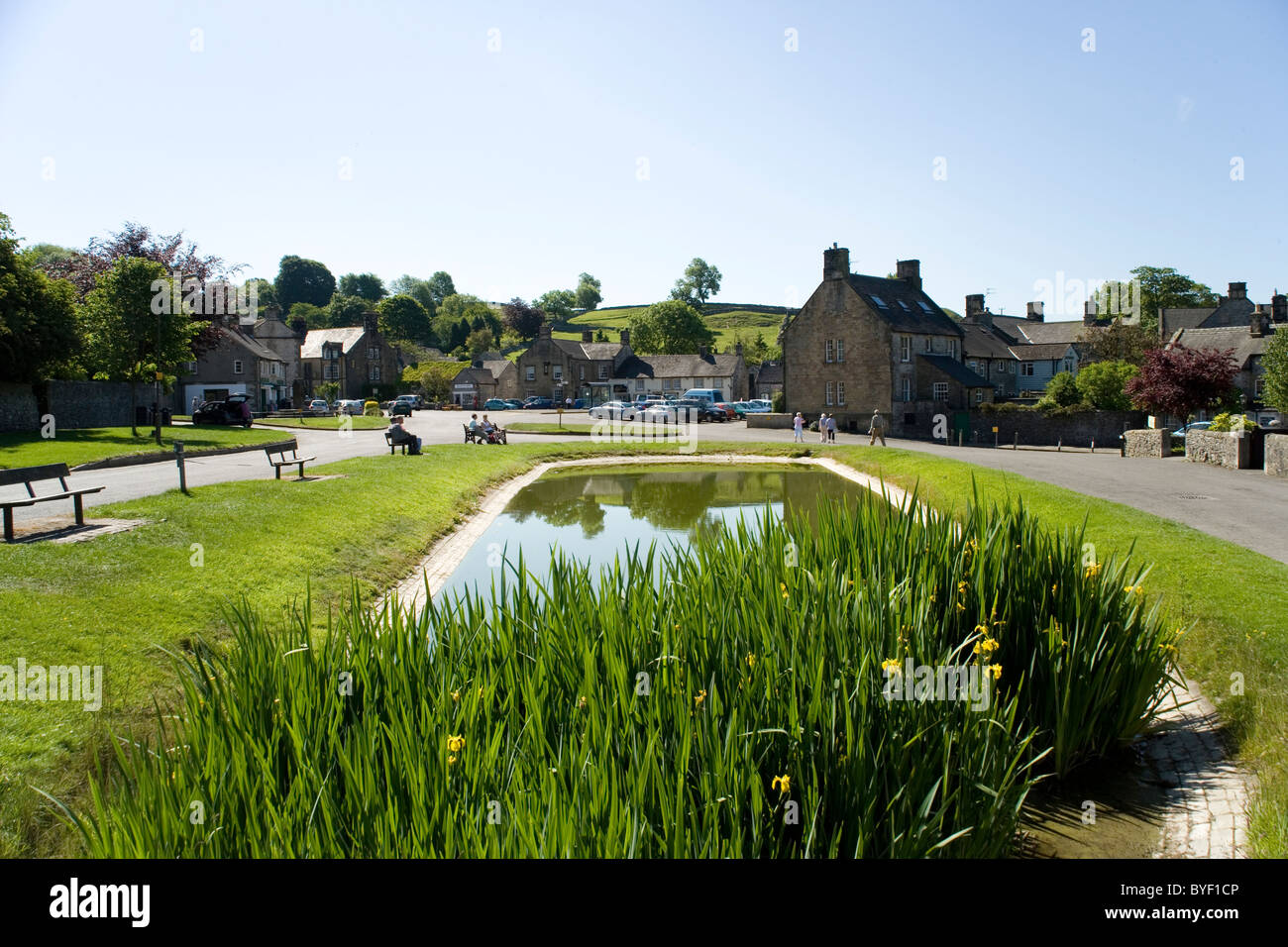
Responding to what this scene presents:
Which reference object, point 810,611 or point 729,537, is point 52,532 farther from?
point 810,611

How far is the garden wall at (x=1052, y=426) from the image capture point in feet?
186

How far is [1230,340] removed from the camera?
253ft

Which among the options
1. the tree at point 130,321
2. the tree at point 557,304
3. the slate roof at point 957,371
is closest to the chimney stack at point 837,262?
the slate roof at point 957,371

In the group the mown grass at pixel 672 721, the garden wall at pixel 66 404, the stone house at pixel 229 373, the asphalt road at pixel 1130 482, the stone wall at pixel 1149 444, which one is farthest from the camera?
the stone house at pixel 229 373

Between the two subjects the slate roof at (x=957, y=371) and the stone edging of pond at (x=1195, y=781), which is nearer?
the stone edging of pond at (x=1195, y=781)

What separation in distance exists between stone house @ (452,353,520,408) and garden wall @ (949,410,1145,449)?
63917mm

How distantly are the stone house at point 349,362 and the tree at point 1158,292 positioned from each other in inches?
3438

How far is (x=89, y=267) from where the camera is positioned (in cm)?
5244

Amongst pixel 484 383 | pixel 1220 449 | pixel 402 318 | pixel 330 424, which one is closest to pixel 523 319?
pixel 402 318

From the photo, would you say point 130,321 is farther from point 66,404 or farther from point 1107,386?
point 1107,386

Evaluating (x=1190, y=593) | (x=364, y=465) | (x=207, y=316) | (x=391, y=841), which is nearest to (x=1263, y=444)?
(x=1190, y=593)

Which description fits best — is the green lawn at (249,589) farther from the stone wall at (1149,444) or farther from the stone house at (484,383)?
the stone house at (484,383)

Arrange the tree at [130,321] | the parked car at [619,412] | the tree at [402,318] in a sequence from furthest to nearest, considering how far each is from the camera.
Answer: the tree at [402,318], the parked car at [619,412], the tree at [130,321]

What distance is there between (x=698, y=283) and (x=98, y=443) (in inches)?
6219
